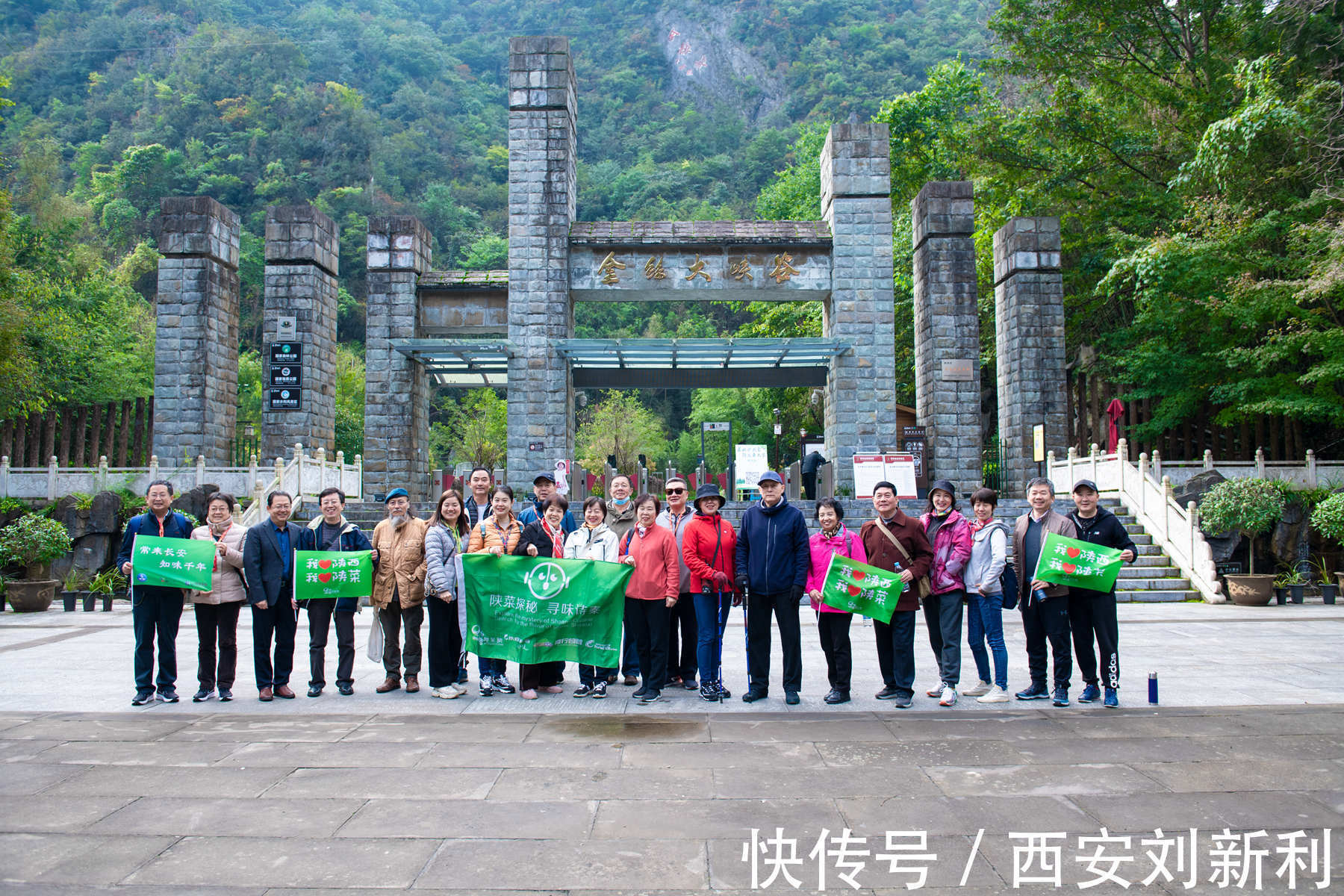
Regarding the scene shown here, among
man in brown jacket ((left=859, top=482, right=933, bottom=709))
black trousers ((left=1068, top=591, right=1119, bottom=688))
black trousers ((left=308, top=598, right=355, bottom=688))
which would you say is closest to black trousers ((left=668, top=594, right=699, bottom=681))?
man in brown jacket ((left=859, top=482, right=933, bottom=709))

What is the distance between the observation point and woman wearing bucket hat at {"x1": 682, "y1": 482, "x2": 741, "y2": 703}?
643cm

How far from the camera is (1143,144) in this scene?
2216 centimetres

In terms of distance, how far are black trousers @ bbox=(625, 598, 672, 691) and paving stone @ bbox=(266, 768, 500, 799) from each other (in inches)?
75.7

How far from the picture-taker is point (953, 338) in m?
19.0

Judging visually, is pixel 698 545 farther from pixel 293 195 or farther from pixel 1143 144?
pixel 293 195

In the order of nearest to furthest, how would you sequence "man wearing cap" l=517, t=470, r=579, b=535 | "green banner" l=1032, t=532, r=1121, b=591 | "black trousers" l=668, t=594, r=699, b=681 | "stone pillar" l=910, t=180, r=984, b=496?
"green banner" l=1032, t=532, r=1121, b=591 < "black trousers" l=668, t=594, r=699, b=681 < "man wearing cap" l=517, t=470, r=579, b=535 < "stone pillar" l=910, t=180, r=984, b=496

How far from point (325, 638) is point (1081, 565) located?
5.63m

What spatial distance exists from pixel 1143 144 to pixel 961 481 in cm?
1072

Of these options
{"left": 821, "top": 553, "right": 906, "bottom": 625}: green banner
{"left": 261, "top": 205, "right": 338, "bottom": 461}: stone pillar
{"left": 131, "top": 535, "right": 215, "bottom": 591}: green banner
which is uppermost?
{"left": 261, "top": 205, "right": 338, "bottom": 461}: stone pillar

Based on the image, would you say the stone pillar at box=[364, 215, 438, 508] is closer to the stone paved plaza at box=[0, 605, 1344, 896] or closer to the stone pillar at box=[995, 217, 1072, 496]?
the stone paved plaza at box=[0, 605, 1344, 896]

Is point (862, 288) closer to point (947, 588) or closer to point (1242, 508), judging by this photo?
point (1242, 508)

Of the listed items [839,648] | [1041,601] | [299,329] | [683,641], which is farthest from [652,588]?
[299,329]

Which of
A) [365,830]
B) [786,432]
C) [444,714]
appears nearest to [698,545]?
[444,714]

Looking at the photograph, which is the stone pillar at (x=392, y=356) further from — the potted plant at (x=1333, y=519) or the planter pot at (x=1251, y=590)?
the potted plant at (x=1333, y=519)
